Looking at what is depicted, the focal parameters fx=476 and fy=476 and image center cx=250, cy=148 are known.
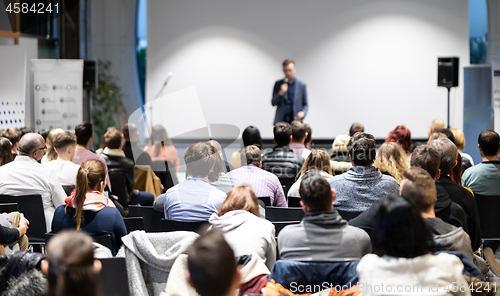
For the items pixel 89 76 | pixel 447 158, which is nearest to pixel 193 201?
pixel 447 158

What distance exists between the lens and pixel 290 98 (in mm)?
7578

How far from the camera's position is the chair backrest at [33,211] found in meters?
3.29

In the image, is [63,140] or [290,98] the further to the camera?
[290,98]

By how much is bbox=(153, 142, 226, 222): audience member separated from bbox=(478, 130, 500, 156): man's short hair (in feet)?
7.22

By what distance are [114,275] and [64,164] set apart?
223cm

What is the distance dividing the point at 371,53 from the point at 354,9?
89 centimetres

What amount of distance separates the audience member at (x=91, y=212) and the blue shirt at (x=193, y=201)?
50 centimetres

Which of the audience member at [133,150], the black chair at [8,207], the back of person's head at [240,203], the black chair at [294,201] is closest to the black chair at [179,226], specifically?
the back of person's head at [240,203]

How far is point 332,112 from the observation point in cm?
910

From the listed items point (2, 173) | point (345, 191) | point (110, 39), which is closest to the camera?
point (345, 191)

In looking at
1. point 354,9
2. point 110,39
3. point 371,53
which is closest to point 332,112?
point 371,53

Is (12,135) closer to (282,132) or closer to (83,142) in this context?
(83,142)

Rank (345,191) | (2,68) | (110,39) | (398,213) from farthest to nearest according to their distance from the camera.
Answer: (110,39) < (2,68) < (345,191) < (398,213)

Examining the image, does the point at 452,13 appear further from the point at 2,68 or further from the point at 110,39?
the point at 2,68
